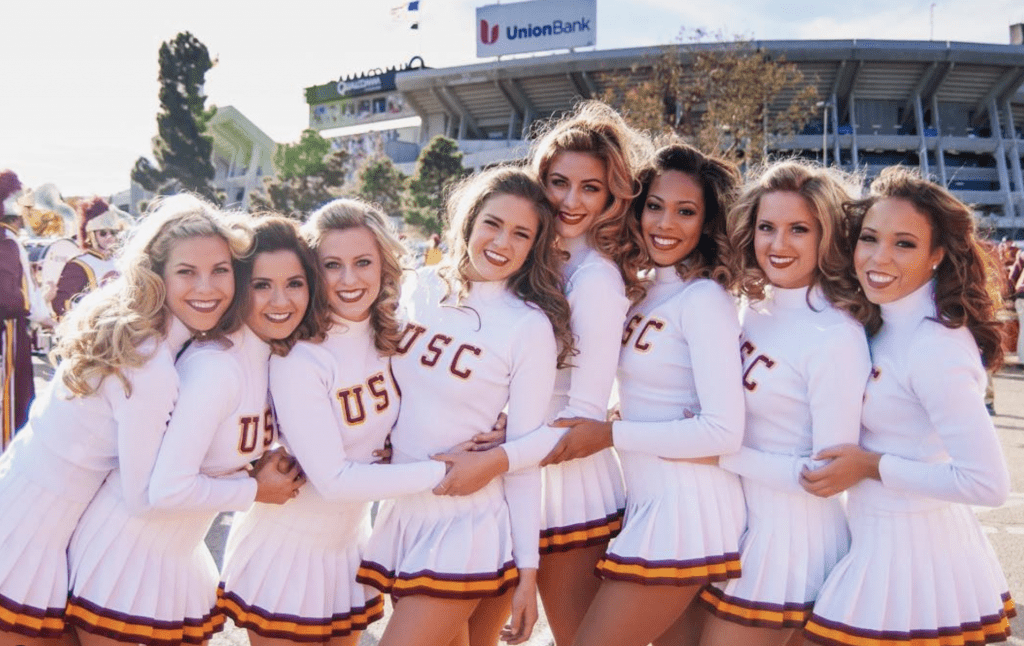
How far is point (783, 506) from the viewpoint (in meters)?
2.75

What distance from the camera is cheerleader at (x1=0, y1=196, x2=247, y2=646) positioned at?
2.50 meters

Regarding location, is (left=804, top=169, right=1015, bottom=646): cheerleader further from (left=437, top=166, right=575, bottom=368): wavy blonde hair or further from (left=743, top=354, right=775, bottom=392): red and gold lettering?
(left=437, top=166, right=575, bottom=368): wavy blonde hair

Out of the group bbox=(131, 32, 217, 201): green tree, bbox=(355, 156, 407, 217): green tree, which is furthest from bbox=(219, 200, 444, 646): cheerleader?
bbox=(131, 32, 217, 201): green tree

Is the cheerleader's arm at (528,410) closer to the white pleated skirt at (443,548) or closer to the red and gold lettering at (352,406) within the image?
the white pleated skirt at (443,548)

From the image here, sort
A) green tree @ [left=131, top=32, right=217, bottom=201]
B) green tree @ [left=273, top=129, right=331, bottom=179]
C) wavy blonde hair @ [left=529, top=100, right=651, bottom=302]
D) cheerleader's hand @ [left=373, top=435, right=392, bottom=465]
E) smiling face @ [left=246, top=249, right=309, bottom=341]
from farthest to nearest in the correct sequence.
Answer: green tree @ [left=131, top=32, right=217, bottom=201] < green tree @ [left=273, top=129, right=331, bottom=179] < wavy blonde hair @ [left=529, top=100, right=651, bottom=302] < cheerleader's hand @ [left=373, top=435, right=392, bottom=465] < smiling face @ [left=246, top=249, right=309, bottom=341]

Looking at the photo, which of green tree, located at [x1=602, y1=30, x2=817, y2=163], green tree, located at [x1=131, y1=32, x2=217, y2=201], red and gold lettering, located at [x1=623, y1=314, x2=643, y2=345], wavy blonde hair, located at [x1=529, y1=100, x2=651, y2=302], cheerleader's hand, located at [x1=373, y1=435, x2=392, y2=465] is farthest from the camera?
green tree, located at [x1=131, y1=32, x2=217, y2=201]

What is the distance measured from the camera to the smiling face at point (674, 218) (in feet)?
10.0

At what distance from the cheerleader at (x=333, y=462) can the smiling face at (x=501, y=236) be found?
1.11 feet

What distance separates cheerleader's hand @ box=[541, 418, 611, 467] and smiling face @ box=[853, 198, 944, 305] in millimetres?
1018

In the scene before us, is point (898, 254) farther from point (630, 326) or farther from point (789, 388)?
point (630, 326)

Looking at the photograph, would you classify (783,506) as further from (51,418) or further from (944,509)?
(51,418)

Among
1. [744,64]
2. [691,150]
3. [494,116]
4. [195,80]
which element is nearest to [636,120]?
[744,64]

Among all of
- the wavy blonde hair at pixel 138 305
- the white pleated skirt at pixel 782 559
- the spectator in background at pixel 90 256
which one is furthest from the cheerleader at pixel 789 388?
the spectator in background at pixel 90 256

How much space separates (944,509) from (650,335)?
1095mm
